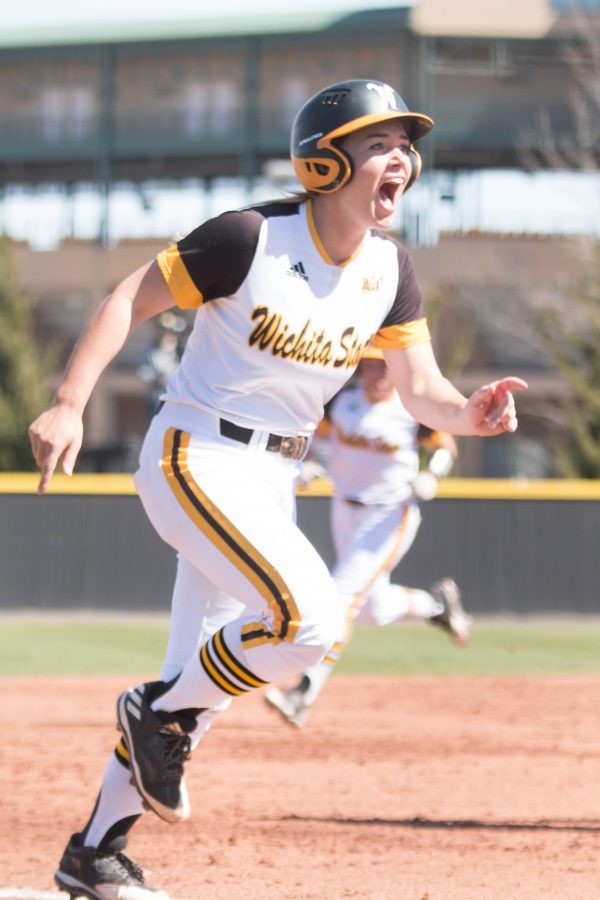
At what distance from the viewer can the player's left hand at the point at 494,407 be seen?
13.9 ft

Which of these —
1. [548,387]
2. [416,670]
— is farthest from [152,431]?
[548,387]

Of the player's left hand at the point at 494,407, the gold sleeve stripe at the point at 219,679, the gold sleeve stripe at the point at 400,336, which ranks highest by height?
the gold sleeve stripe at the point at 400,336

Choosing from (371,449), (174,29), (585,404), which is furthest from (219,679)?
(174,29)

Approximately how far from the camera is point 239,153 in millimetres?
40094

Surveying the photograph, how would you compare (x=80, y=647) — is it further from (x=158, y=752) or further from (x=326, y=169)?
(x=326, y=169)

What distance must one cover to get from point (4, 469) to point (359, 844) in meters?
21.7

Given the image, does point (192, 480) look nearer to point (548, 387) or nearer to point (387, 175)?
point (387, 175)

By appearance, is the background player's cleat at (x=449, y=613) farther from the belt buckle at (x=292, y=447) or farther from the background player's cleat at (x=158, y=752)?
the background player's cleat at (x=158, y=752)

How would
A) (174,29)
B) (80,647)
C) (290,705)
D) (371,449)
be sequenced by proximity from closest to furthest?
(290,705) → (371,449) → (80,647) → (174,29)

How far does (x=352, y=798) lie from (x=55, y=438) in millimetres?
2961

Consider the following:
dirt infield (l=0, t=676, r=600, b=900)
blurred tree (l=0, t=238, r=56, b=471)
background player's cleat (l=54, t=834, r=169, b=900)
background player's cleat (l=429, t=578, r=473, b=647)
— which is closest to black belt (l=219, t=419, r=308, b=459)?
background player's cleat (l=54, t=834, r=169, b=900)

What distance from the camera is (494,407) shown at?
4.27 m

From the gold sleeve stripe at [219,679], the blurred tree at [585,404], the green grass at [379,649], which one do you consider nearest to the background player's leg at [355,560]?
the green grass at [379,649]

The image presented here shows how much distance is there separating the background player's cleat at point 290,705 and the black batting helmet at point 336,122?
4011mm
